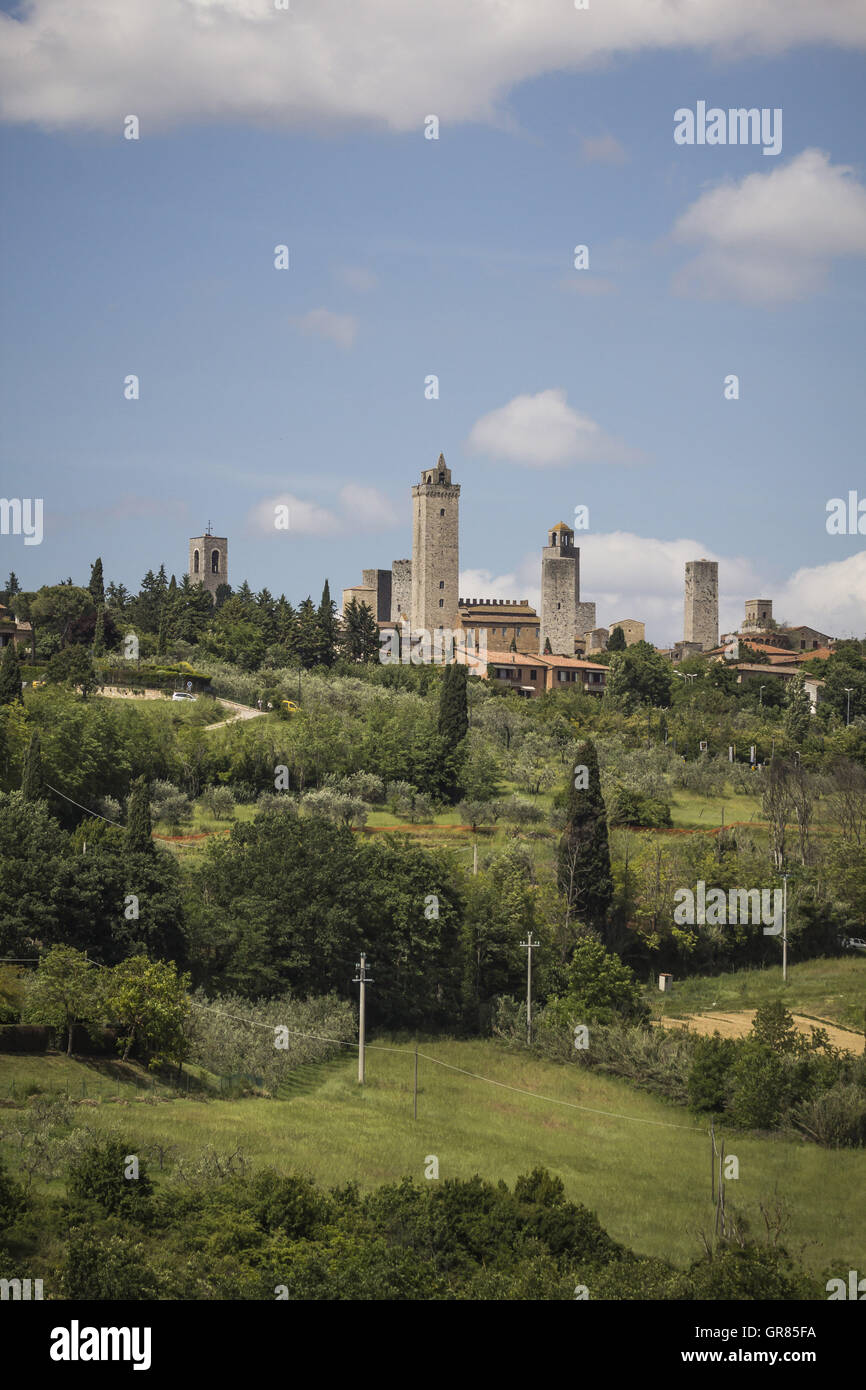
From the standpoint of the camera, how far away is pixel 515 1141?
95.3ft

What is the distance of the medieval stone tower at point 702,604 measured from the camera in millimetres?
128250

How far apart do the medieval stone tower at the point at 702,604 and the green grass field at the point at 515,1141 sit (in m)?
97.3

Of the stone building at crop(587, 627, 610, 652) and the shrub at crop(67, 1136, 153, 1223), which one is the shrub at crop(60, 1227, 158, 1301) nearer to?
the shrub at crop(67, 1136, 153, 1223)

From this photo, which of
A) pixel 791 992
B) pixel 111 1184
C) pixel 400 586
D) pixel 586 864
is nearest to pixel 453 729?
pixel 586 864

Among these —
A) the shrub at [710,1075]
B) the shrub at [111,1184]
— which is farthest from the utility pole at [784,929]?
the shrub at [111,1184]

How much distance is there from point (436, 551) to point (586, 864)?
60.6 metres

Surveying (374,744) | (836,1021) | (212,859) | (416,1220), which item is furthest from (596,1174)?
(374,744)

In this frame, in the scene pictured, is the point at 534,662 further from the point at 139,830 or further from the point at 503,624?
the point at 139,830

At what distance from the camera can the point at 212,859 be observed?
42594 millimetres

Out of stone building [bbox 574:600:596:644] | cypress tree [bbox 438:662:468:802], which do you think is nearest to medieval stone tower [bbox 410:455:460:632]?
stone building [bbox 574:600:596:644]

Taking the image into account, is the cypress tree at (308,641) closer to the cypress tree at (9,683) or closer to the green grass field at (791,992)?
the cypress tree at (9,683)

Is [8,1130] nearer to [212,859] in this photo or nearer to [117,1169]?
[117,1169]

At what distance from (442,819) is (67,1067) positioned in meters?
29.5

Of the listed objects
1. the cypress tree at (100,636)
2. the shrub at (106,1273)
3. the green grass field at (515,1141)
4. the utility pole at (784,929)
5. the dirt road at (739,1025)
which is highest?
the cypress tree at (100,636)
